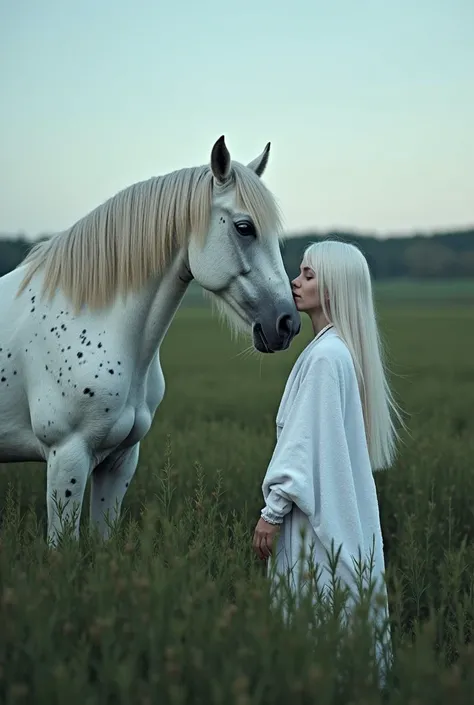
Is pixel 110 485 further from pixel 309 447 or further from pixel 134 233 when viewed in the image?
pixel 309 447

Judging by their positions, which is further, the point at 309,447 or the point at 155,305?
the point at 155,305

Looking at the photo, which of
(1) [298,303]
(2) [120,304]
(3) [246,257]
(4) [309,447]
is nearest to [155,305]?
(2) [120,304]

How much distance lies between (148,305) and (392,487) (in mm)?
2870

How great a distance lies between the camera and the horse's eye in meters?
3.70

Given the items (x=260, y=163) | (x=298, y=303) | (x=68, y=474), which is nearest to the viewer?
(x=298, y=303)

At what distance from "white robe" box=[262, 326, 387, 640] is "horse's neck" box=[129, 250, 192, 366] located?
39.6 inches

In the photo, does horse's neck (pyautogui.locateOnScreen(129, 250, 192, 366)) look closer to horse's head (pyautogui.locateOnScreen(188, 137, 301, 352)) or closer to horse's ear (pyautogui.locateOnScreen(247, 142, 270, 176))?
horse's head (pyautogui.locateOnScreen(188, 137, 301, 352))

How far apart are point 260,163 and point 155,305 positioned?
3.06 feet

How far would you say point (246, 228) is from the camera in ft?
12.2

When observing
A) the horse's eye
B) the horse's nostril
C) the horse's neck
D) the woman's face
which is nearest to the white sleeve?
the woman's face

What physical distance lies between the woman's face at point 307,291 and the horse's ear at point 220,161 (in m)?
0.65

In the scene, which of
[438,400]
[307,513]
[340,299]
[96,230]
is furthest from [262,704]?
[438,400]

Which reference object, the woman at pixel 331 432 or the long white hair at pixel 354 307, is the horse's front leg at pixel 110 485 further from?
the long white hair at pixel 354 307

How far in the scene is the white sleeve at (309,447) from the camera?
306 centimetres
